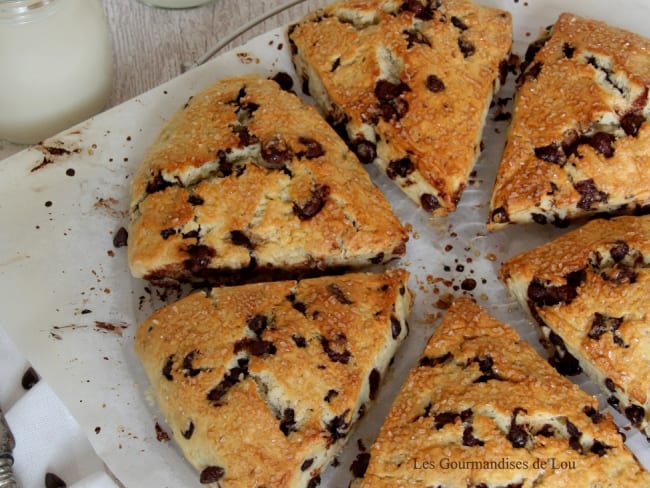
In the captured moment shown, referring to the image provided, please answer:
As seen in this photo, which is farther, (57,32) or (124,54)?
(124,54)

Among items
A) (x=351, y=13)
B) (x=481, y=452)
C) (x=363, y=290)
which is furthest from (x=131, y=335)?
(x=351, y=13)

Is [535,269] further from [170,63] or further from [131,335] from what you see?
[170,63]

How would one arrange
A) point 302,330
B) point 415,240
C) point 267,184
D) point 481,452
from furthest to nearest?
1. point 415,240
2. point 267,184
3. point 302,330
4. point 481,452

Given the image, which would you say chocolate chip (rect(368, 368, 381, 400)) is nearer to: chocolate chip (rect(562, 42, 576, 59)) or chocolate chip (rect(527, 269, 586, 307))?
chocolate chip (rect(527, 269, 586, 307))

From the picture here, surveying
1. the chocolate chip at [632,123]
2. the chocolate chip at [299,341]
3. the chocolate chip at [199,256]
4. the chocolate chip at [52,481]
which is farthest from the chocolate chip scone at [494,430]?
the chocolate chip at [52,481]

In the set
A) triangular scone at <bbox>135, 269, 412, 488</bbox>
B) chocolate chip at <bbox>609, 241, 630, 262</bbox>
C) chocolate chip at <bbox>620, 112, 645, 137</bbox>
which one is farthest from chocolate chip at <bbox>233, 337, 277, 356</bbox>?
chocolate chip at <bbox>620, 112, 645, 137</bbox>

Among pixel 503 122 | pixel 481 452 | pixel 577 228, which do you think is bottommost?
pixel 481 452
